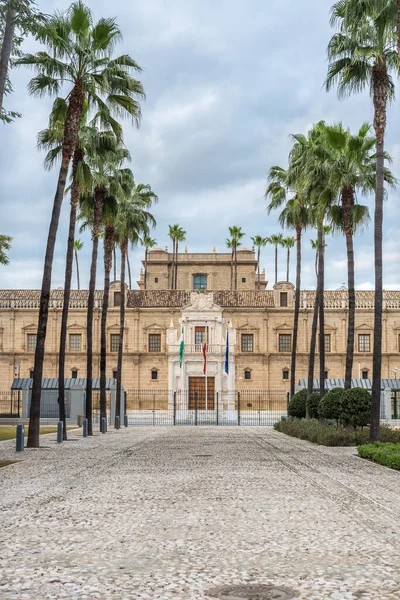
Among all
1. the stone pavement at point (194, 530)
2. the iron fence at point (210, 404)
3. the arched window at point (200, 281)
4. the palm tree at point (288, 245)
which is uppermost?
the palm tree at point (288, 245)

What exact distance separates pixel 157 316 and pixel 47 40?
1523 inches

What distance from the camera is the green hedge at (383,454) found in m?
15.0

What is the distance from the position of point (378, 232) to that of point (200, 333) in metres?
37.9

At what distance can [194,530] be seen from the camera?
756 centimetres

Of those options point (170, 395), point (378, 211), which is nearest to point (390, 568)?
point (378, 211)

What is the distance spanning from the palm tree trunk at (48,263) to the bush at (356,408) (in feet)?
30.7

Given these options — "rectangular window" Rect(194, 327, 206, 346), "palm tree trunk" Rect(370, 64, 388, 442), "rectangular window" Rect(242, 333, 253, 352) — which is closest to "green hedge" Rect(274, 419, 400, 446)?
"palm tree trunk" Rect(370, 64, 388, 442)

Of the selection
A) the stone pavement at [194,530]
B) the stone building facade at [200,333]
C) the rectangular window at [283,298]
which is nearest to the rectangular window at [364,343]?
the stone building facade at [200,333]

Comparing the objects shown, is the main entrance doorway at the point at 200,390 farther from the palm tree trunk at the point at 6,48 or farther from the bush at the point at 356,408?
the palm tree trunk at the point at 6,48

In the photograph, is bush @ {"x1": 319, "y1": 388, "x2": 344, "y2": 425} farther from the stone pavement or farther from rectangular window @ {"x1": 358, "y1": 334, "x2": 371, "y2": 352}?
rectangular window @ {"x1": 358, "y1": 334, "x2": 371, "y2": 352}

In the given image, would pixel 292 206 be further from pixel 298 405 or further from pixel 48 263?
pixel 48 263

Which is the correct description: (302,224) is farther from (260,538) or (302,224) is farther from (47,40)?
(260,538)

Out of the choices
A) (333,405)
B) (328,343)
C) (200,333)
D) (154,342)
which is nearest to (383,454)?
(333,405)

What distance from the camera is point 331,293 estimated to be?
5872 cm
